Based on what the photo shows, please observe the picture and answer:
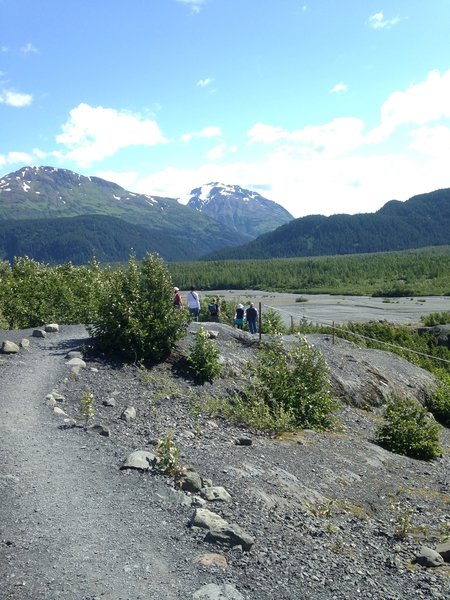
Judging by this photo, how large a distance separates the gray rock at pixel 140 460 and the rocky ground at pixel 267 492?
0.14 m

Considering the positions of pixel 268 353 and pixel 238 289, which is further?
pixel 238 289

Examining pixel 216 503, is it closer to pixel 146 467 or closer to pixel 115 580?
pixel 146 467

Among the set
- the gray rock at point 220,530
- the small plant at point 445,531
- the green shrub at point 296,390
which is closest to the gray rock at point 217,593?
the gray rock at point 220,530

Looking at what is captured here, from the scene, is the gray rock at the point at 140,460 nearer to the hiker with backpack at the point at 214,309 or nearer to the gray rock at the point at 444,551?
the gray rock at the point at 444,551

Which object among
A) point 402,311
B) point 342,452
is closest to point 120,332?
point 342,452

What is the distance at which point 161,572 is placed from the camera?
648cm

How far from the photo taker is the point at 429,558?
8312mm

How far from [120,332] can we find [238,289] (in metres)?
136

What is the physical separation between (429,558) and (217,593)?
384cm

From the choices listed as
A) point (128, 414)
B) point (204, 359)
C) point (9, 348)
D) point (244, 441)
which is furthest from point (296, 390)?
point (9, 348)

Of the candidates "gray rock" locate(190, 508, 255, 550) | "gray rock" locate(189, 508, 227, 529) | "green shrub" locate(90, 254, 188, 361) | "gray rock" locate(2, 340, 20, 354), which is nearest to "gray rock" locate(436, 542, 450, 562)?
"gray rock" locate(190, 508, 255, 550)

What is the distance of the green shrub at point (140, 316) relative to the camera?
16188mm

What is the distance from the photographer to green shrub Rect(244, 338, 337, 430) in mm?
15117

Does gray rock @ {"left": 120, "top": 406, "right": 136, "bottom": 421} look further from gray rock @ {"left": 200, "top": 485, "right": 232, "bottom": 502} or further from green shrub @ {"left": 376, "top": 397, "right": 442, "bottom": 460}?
green shrub @ {"left": 376, "top": 397, "right": 442, "bottom": 460}
